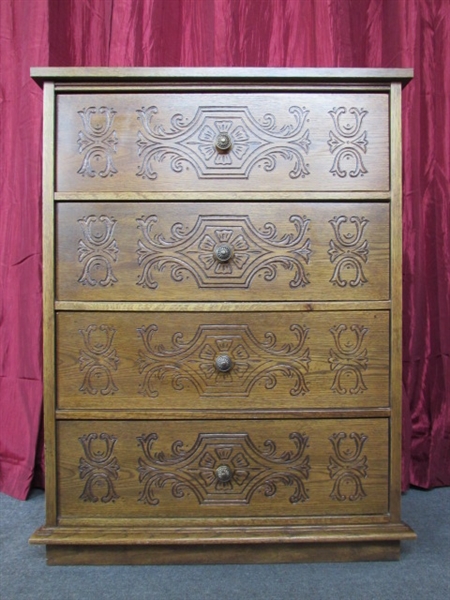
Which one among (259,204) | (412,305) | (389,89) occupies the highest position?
(389,89)

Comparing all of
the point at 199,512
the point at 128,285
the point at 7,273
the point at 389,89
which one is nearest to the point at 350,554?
the point at 199,512

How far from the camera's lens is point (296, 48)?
4.72ft

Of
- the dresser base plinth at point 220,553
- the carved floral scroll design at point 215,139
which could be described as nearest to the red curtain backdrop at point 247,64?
the dresser base plinth at point 220,553

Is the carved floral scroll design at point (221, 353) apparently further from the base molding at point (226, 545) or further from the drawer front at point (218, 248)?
the base molding at point (226, 545)

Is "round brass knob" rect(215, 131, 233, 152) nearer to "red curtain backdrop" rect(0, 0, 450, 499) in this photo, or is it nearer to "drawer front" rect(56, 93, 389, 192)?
"drawer front" rect(56, 93, 389, 192)

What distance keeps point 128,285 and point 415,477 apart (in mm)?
1044

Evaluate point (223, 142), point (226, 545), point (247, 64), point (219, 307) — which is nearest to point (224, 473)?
point (226, 545)

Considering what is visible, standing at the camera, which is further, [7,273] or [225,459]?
[7,273]

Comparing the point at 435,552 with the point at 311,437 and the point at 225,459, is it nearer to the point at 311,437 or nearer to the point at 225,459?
the point at 311,437

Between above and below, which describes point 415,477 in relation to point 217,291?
below

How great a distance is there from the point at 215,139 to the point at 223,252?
24 centimetres

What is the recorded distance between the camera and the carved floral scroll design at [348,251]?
1032 millimetres

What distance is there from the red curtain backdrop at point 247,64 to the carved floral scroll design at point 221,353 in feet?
1.74

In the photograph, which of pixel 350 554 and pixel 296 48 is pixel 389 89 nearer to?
pixel 296 48
